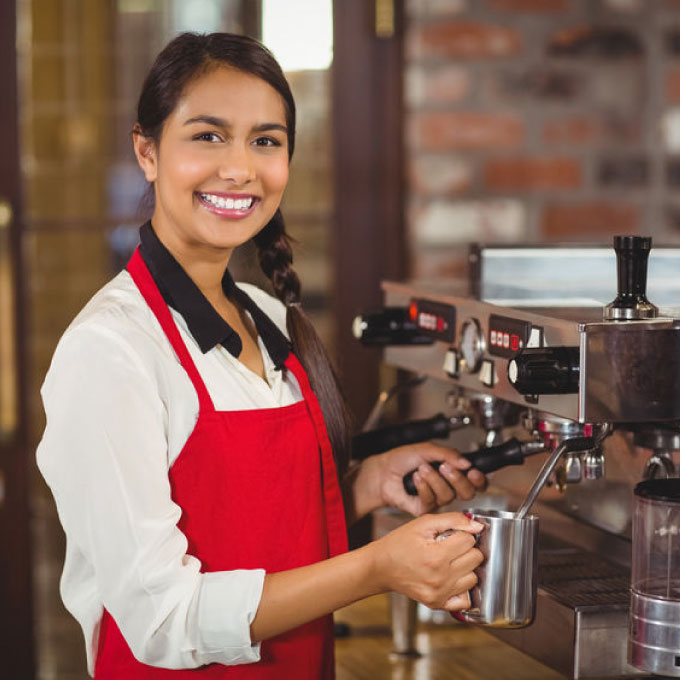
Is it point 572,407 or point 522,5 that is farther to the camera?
point 522,5

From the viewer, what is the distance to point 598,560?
1.57m

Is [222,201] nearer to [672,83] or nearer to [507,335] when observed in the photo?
[507,335]

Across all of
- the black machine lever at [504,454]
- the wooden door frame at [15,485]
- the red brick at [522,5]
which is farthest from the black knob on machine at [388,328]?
the wooden door frame at [15,485]

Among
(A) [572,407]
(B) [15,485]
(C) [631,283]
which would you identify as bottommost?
(B) [15,485]

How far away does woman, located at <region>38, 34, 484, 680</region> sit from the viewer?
1.18 metres

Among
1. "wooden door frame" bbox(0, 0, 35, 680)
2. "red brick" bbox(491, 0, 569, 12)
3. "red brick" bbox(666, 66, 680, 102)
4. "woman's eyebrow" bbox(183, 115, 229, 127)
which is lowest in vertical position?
"wooden door frame" bbox(0, 0, 35, 680)

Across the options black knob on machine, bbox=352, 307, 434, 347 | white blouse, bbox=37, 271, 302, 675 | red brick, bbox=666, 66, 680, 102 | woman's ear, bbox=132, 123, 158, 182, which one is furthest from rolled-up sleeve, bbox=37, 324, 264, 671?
red brick, bbox=666, 66, 680, 102

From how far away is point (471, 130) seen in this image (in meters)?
2.66

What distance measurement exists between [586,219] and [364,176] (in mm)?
482

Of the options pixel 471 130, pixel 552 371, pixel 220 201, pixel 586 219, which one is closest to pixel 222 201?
pixel 220 201

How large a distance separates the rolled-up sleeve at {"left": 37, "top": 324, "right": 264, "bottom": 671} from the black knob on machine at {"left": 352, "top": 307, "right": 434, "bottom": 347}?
536mm

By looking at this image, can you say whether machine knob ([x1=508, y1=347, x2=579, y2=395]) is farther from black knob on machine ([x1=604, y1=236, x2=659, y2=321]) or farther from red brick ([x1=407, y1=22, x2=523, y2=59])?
red brick ([x1=407, y1=22, x2=523, y2=59])

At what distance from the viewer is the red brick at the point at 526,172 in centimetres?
268

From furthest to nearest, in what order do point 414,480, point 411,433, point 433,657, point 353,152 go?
point 353,152
point 433,657
point 411,433
point 414,480
